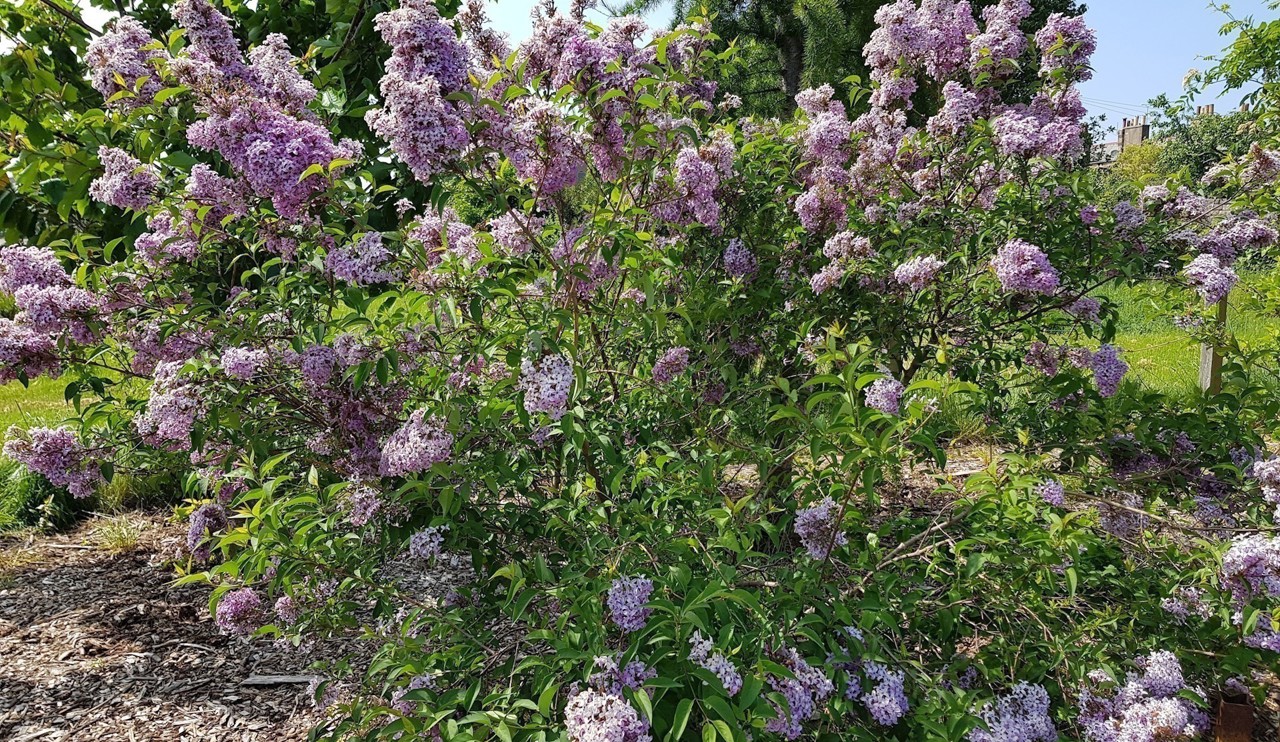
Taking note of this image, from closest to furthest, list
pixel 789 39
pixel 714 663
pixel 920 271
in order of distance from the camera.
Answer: pixel 714 663 < pixel 920 271 < pixel 789 39

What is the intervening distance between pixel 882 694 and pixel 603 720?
26.9 inches

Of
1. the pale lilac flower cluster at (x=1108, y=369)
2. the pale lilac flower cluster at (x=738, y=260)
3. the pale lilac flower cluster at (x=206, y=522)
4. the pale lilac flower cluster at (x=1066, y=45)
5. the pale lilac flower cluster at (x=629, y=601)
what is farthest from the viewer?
the pale lilac flower cluster at (x=738, y=260)

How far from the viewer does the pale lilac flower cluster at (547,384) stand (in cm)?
179

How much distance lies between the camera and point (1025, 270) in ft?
7.54

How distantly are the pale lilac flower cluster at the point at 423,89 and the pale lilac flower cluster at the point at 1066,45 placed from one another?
2223mm

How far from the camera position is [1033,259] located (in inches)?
91.3

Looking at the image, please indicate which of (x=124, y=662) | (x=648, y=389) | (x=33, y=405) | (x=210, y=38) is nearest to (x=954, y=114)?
(x=648, y=389)

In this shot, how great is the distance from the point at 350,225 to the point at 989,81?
2443 millimetres

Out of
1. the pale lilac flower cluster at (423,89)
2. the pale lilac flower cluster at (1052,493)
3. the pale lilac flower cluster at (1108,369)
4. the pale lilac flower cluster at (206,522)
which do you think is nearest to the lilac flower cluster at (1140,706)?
the pale lilac flower cluster at (1052,493)

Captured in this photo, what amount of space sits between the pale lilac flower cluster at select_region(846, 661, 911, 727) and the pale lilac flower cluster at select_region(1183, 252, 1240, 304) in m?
1.69

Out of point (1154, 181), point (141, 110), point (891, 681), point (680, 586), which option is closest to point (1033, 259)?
point (1154, 181)

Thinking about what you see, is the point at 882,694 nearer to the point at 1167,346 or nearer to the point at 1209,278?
the point at 1209,278

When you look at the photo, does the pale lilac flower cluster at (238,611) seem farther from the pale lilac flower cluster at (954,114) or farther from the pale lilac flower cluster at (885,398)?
the pale lilac flower cluster at (954,114)

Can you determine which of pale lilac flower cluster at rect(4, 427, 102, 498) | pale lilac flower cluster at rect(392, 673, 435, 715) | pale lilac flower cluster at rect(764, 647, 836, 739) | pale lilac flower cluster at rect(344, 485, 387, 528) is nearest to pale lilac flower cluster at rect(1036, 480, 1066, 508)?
pale lilac flower cluster at rect(764, 647, 836, 739)
